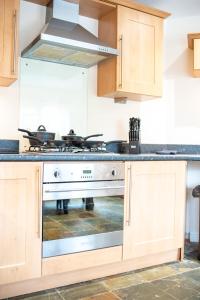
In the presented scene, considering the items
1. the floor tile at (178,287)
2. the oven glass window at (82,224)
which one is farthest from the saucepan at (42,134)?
Answer: the floor tile at (178,287)

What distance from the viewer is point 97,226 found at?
2154 mm

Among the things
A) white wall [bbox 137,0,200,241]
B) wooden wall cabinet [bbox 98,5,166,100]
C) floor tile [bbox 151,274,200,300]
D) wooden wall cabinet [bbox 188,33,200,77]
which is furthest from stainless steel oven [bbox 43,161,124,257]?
wooden wall cabinet [bbox 188,33,200,77]

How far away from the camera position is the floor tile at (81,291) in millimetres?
1929

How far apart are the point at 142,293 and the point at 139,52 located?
1.96 metres

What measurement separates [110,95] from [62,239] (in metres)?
1.44

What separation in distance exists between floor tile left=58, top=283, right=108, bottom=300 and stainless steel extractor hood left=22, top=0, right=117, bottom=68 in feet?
5.70

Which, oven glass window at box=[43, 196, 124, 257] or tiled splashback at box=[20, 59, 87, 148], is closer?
oven glass window at box=[43, 196, 124, 257]

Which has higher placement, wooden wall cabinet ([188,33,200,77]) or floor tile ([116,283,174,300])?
wooden wall cabinet ([188,33,200,77])

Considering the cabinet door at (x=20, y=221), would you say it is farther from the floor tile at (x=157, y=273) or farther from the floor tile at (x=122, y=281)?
the floor tile at (x=157, y=273)

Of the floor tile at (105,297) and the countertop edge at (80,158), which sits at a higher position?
the countertop edge at (80,158)

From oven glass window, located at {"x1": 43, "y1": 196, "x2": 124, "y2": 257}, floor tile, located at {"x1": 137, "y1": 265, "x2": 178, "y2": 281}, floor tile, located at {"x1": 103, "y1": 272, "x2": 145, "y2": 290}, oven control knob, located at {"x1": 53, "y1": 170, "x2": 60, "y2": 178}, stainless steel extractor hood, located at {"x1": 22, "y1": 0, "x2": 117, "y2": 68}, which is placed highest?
stainless steel extractor hood, located at {"x1": 22, "y1": 0, "x2": 117, "y2": 68}

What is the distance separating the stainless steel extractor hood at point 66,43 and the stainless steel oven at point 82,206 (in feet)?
3.06

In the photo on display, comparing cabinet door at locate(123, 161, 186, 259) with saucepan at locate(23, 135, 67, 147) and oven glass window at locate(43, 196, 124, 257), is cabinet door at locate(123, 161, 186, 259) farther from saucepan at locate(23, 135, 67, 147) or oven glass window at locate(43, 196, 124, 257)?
saucepan at locate(23, 135, 67, 147)

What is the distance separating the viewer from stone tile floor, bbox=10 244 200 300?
193cm
